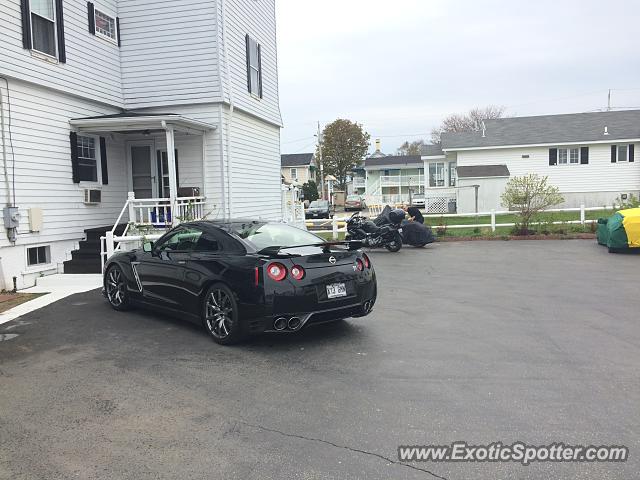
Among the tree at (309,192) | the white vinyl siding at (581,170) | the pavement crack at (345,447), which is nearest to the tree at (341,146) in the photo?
the tree at (309,192)

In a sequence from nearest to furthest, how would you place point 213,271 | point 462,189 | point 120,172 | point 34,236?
point 213,271, point 34,236, point 120,172, point 462,189

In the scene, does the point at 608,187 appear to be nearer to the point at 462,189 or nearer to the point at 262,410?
the point at 462,189

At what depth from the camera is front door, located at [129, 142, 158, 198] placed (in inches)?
602

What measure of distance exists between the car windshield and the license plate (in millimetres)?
871

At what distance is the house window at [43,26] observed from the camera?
11859 millimetres

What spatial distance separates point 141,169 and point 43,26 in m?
4.41

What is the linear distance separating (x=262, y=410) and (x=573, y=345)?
12.3 feet

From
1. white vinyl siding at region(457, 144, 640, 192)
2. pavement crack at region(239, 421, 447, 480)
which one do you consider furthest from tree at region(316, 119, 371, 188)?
pavement crack at region(239, 421, 447, 480)

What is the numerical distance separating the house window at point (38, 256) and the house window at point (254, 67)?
812 cm

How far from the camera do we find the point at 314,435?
3.95 meters

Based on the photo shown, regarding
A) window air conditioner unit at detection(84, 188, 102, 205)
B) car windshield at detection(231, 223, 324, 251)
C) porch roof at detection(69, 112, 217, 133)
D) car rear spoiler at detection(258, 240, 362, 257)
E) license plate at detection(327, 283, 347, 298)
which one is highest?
porch roof at detection(69, 112, 217, 133)

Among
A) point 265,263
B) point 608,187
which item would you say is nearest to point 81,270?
point 265,263

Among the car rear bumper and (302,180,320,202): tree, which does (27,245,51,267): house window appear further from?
(302,180,320,202): tree

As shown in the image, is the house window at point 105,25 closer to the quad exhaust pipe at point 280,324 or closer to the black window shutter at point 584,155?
the quad exhaust pipe at point 280,324
